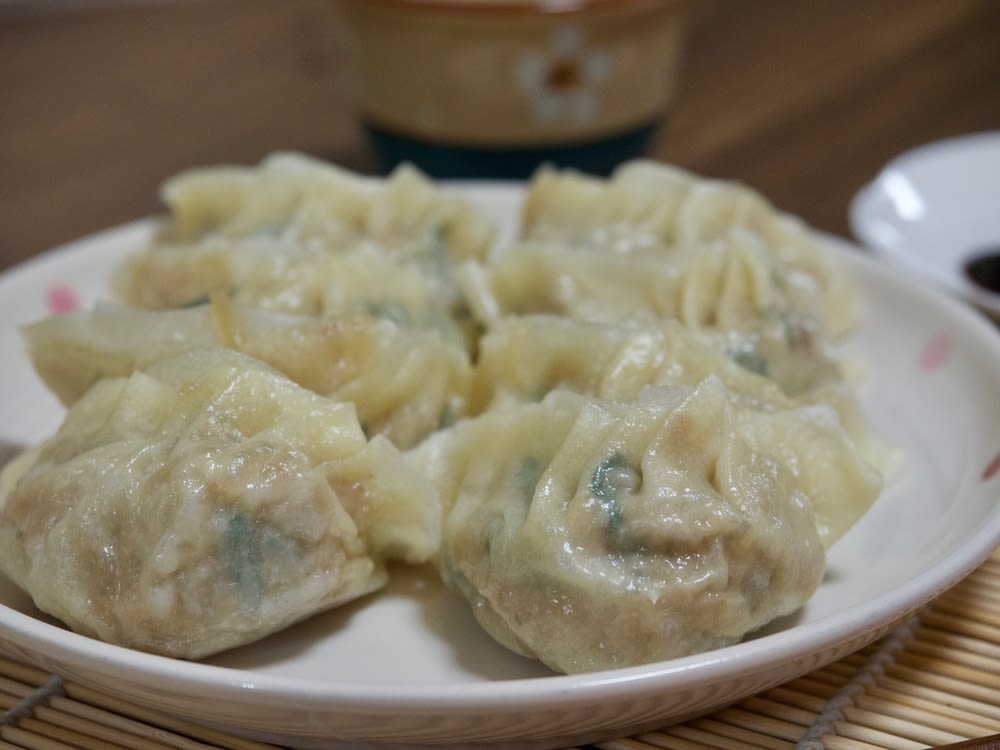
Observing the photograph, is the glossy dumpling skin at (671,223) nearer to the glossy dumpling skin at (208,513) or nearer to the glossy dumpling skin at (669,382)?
the glossy dumpling skin at (669,382)

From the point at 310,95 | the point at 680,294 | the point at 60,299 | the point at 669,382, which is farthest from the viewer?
the point at 310,95

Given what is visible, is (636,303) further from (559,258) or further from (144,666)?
(144,666)

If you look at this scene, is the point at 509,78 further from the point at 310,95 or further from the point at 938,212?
the point at 310,95

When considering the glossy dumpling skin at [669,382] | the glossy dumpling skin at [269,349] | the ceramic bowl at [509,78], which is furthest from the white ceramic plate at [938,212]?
the glossy dumpling skin at [269,349]

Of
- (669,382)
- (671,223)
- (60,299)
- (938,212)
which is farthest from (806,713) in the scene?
(938,212)

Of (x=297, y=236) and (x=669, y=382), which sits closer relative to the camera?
(x=669, y=382)

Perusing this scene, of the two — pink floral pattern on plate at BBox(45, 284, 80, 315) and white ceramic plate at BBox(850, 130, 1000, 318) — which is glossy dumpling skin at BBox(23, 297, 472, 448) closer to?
pink floral pattern on plate at BBox(45, 284, 80, 315)

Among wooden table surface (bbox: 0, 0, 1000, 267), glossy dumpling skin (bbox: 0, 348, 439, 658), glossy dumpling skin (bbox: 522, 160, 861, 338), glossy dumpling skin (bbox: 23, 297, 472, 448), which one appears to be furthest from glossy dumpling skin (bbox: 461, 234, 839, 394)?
wooden table surface (bbox: 0, 0, 1000, 267)
